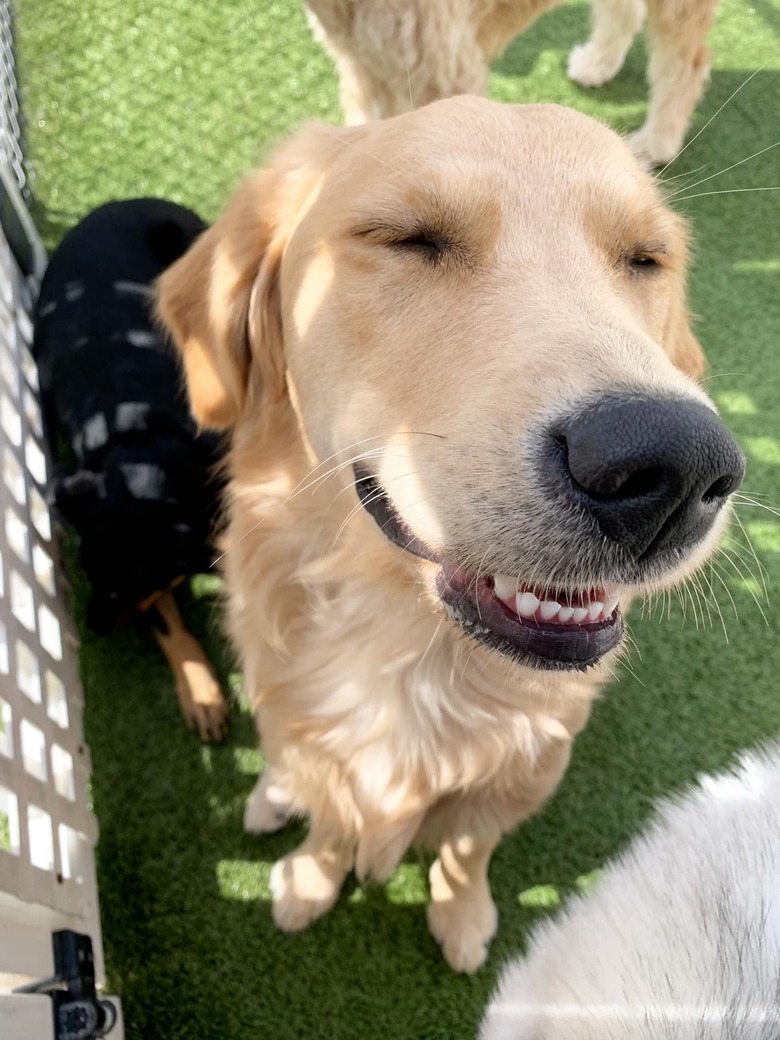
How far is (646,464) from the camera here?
0.82 m

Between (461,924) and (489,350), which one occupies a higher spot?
(489,350)

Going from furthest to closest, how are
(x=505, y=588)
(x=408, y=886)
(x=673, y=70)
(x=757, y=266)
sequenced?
(x=673, y=70) < (x=757, y=266) < (x=408, y=886) < (x=505, y=588)

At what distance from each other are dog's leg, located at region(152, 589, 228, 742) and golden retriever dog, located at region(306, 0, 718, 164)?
191 cm

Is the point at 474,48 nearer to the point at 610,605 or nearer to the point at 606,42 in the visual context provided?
the point at 606,42

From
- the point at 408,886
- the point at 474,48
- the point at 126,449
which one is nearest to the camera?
the point at 408,886

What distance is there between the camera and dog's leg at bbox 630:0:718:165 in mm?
3291

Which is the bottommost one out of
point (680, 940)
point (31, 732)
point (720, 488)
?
point (31, 732)

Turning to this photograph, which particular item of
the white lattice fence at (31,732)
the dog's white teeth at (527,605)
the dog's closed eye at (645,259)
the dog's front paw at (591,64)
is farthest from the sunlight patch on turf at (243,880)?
the dog's front paw at (591,64)

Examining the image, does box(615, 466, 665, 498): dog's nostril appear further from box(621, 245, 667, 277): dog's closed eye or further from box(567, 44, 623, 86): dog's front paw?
box(567, 44, 623, 86): dog's front paw

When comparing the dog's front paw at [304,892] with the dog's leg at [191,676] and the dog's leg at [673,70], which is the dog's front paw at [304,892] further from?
the dog's leg at [673,70]

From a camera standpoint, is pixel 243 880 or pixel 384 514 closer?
pixel 384 514

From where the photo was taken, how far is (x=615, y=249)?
1283 millimetres

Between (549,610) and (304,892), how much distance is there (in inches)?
52.4

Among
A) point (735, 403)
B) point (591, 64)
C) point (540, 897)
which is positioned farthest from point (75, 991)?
point (591, 64)
